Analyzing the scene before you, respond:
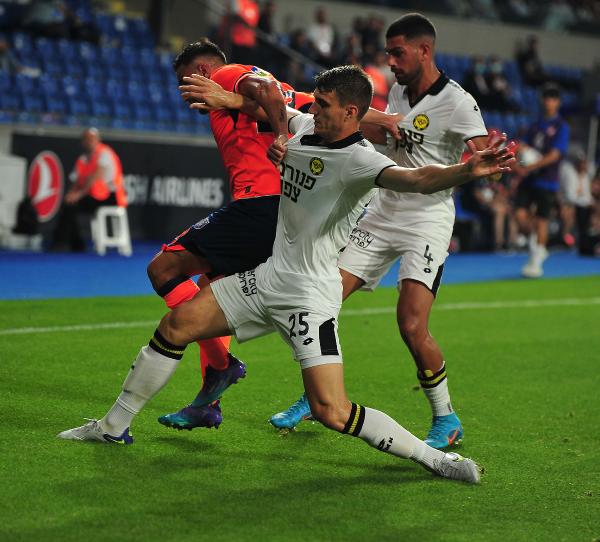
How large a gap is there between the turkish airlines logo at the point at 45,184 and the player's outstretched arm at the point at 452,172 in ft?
41.5

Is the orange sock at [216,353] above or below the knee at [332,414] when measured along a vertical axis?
below

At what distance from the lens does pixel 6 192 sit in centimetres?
1666

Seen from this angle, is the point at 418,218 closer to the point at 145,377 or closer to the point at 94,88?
the point at 145,377

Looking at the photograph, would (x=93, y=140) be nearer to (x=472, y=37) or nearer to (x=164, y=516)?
(x=164, y=516)

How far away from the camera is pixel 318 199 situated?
17.9 feet

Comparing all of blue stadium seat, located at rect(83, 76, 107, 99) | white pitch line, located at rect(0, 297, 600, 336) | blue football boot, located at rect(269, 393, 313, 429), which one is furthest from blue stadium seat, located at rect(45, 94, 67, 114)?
blue football boot, located at rect(269, 393, 313, 429)

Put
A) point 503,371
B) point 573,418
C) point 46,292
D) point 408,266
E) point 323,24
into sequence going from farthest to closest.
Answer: point 323,24, point 46,292, point 503,371, point 573,418, point 408,266

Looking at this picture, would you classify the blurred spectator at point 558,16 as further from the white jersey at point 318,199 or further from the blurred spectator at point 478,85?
the white jersey at point 318,199

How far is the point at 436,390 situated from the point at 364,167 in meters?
1.81

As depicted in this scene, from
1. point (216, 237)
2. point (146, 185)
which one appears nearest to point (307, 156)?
point (216, 237)

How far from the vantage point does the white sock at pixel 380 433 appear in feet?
17.7

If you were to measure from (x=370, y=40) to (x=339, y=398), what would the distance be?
816 inches

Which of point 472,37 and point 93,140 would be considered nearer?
point 93,140

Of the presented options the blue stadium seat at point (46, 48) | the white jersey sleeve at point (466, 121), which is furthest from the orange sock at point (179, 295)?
the blue stadium seat at point (46, 48)
